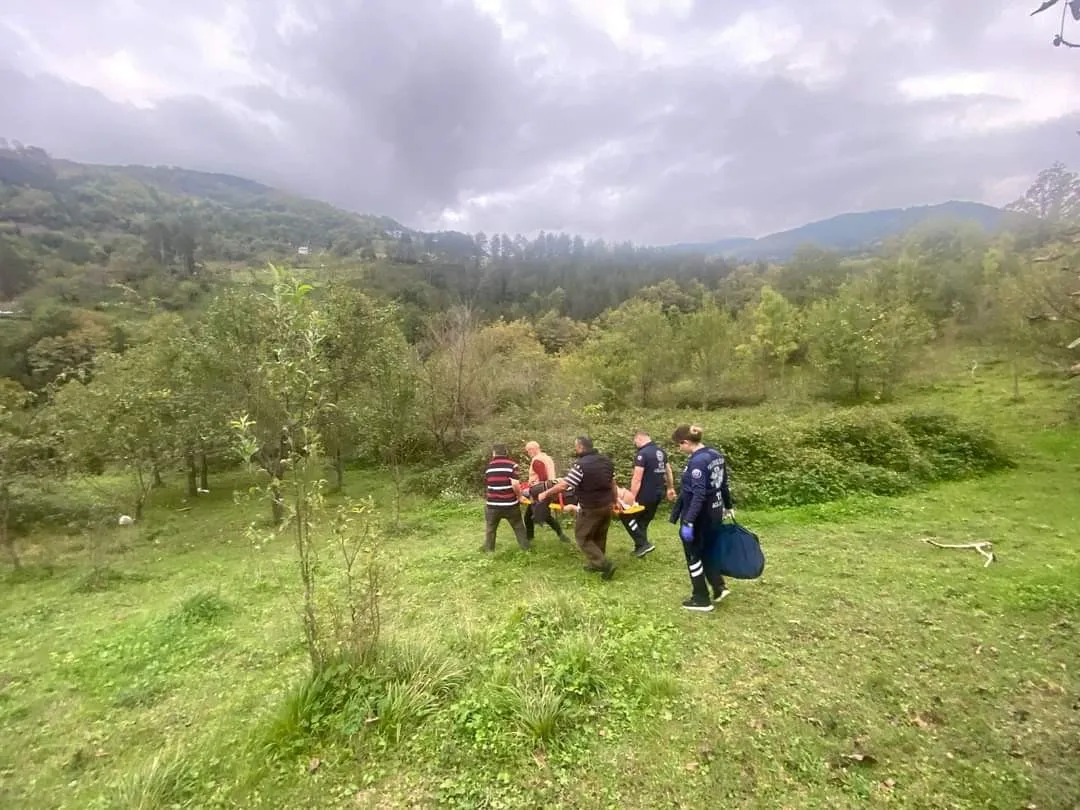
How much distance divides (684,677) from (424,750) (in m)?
2.37

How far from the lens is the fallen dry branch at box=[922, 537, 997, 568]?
27.1ft

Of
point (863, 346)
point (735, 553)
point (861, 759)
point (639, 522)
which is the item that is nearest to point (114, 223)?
point (863, 346)

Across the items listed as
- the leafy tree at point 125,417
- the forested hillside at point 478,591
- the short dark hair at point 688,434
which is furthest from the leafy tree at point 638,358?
the short dark hair at point 688,434

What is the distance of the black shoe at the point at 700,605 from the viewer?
659cm

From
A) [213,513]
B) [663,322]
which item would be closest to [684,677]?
[213,513]

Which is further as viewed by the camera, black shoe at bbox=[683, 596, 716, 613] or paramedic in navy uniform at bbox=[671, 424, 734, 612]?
black shoe at bbox=[683, 596, 716, 613]

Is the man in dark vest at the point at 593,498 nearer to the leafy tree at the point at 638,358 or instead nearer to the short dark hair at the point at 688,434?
the short dark hair at the point at 688,434

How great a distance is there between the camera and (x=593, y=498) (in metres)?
7.77

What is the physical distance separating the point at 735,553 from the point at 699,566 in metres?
0.50

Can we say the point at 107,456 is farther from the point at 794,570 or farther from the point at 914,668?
the point at 914,668

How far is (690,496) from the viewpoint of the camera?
628 cm

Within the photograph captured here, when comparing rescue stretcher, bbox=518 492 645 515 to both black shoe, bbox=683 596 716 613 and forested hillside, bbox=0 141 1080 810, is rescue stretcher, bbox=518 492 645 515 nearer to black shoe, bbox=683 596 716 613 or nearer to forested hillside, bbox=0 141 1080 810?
forested hillside, bbox=0 141 1080 810

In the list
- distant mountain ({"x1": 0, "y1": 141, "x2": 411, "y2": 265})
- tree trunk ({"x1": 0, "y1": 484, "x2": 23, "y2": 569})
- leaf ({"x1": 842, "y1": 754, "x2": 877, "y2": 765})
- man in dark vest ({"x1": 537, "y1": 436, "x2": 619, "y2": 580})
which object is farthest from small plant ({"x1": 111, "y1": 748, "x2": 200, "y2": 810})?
distant mountain ({"x1": 0, "y1": 141, "x2": 411, "y2": 265})

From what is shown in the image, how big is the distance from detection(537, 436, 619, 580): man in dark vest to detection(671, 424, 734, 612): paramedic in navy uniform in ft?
4.22
